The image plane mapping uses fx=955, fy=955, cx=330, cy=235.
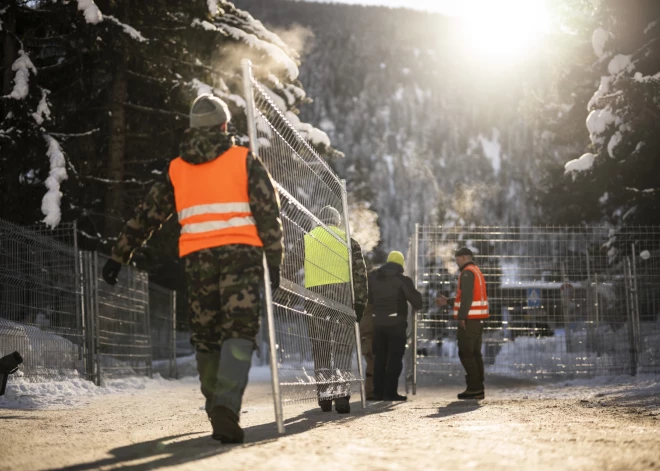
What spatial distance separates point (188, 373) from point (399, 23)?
6671 inches

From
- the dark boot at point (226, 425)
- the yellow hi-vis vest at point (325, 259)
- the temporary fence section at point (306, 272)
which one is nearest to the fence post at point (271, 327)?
the temporary fence section at point (306, 272)

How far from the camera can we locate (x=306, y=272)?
25.1 feet

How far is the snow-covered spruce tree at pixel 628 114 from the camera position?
19.7 metres

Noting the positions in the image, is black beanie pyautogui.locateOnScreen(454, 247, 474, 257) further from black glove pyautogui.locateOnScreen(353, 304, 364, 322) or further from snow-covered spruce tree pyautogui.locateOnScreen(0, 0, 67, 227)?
snow-covered spruce tree pyautogui.locateOnScreen(0, 0, 67, 227)

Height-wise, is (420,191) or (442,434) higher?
(420,191)

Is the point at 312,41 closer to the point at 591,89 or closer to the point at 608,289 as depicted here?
the point at 591,89

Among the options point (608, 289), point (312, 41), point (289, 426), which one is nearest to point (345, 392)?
point (289, 426)

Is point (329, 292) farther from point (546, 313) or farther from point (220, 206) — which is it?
point (546, 313)

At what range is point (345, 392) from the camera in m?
8.50

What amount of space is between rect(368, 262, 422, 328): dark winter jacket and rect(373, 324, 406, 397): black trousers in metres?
0.10

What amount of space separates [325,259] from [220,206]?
2.79 meters

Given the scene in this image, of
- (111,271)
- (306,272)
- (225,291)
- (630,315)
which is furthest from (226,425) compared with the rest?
(630,315)

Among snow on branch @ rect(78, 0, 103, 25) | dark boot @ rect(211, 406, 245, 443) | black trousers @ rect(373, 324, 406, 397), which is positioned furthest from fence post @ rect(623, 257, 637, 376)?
dark boot @ rect(211, 406, 245, 443)

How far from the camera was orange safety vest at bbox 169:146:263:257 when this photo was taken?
5.43 metres
